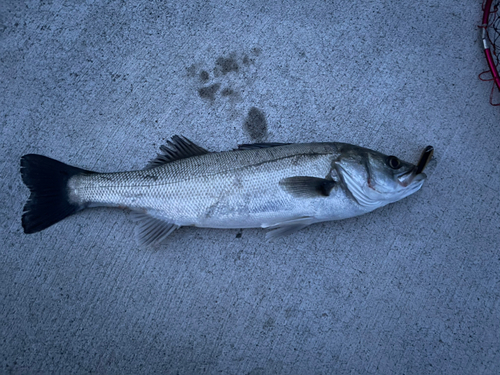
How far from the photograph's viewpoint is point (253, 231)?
273 cm

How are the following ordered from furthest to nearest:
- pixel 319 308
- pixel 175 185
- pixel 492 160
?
pixel 492 160
pixel 319 308
pixel 175 185

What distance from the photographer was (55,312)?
266 centimetres

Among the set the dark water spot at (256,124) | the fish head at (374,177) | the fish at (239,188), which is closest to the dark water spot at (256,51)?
the dark water spot at (256,124)

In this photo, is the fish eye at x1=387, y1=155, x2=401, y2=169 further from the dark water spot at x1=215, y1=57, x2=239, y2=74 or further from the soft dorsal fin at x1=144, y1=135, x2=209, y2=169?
the dark water spot at x1=215, y1=57, x2=239, y2=74

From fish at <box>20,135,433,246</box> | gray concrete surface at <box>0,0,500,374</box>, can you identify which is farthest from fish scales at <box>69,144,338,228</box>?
gray concrete surface at <box>0,0,500,374</box>

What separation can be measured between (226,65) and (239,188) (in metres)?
1.31

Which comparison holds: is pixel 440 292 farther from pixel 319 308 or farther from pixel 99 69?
pixel 99 69

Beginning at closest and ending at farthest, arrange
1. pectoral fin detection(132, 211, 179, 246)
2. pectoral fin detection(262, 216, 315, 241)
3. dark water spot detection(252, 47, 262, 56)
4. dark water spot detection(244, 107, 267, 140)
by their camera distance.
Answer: pectoral fin detection(262, 216, 315, 241) → pectoral fin detection(132, 211, 179, 246) → dark water spot detection(244, 107, 267, 140) → dark water spot detection(252, 47, 262, 56)

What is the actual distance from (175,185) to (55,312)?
5.03 feet

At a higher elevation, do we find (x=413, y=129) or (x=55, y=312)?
(x=413, y=129)

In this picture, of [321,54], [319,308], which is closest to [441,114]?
[321,54]

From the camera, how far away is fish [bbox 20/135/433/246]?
2402mm

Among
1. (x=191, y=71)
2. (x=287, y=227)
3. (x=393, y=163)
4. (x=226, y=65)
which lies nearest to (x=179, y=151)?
(x=191, y=71)

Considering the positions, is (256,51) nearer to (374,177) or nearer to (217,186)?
(217,186)
